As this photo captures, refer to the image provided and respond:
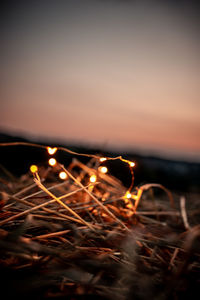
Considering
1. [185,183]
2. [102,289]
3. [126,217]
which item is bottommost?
[102,289]

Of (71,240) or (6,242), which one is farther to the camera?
(71,240)

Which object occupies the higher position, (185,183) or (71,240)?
(185,183)

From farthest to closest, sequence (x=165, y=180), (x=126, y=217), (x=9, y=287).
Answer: (x=165, y=180) → (x=126, y=217) → (x=9, y=287)

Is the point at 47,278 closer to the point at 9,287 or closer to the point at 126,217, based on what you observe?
the point at 9,287

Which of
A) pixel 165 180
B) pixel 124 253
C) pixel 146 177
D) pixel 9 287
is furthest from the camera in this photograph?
pixel 165 180

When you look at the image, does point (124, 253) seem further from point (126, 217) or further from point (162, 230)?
point (162, 230)

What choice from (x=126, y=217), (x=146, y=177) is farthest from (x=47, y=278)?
(x=146, y=177)

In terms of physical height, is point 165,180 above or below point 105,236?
above

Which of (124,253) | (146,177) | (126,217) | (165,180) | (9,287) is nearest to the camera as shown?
(9,287)

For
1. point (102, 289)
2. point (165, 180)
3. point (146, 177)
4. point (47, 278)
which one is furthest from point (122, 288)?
point (165, 180)
